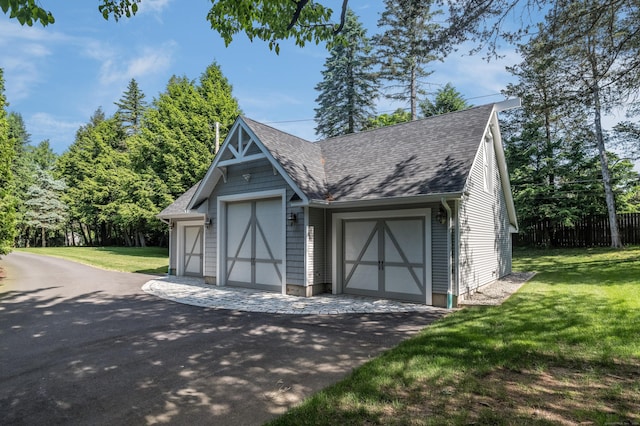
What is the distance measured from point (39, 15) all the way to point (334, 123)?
26.3 meters

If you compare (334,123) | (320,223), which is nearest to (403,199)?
(320,223)

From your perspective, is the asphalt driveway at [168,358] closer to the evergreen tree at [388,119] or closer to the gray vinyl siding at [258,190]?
the gray vinyl siding at [258,190]

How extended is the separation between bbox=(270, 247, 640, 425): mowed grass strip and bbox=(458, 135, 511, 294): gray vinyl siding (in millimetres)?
1898

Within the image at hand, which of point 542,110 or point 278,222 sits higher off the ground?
point 542,110

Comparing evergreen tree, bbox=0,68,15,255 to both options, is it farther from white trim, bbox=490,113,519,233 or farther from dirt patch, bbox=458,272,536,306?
white trim, bbox=490,113,519,233

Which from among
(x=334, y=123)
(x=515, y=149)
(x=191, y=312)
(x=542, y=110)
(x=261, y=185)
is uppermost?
(x=334, y=123)

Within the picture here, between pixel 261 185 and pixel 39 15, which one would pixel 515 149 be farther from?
pixel 39 15

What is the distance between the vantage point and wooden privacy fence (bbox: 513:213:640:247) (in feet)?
62.7

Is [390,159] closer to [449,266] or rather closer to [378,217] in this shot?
[378,217]

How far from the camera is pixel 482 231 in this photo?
34.8ft

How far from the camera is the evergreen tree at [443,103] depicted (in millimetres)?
27281

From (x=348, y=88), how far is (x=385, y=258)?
22042 millimetres

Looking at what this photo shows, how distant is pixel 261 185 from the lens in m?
10.5

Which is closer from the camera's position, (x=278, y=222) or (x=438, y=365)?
(x=438, y=365)
